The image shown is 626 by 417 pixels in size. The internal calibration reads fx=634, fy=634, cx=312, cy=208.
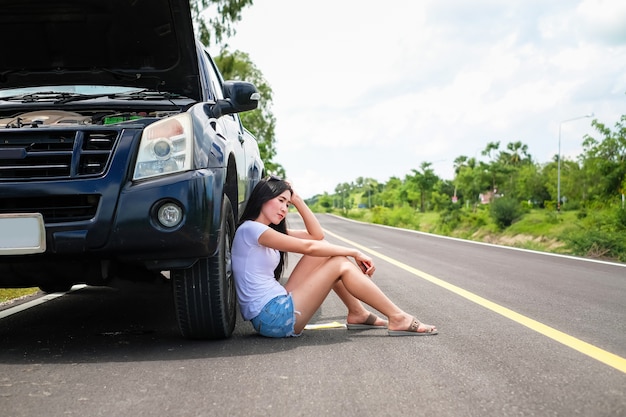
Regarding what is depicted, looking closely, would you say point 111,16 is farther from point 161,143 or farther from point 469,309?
point 469,309

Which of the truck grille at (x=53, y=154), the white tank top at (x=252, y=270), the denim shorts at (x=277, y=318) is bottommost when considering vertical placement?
the denim shorts at (x=277, y=318)

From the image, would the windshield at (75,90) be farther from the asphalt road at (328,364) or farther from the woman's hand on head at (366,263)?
the woman's hand on head at (366,263)

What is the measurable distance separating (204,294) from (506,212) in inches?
1006

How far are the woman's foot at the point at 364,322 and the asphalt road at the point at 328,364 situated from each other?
0.09 metres

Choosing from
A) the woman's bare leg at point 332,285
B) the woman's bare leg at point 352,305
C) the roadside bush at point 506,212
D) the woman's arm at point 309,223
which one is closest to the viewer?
the woman's bare leg at point 332,285

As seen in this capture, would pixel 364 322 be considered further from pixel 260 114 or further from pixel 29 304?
pixel 260 114

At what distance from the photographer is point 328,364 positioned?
3365mm

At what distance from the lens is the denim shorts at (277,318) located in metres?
4.01

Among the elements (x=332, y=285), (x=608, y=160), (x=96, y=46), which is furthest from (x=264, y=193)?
(x=608, y=160)

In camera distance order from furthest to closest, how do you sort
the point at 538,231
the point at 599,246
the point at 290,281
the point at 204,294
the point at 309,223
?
1. the point at 538,231
2. the point at 599,246
3. the point at 309,223
4. the point at 290,281
5. the point at 204,294

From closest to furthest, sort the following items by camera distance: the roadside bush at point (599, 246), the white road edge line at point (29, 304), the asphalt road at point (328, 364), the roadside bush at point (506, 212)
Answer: the asphalt road at point (328, 364)
the white road edge line at point (29, 304)
the roadside bush at point (599, 246)
the roadside bush at point (506, 212)

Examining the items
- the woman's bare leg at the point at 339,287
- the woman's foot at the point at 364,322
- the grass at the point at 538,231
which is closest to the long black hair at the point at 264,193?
the woman's bare leg at the point at 339,287

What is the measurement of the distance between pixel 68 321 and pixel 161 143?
2.06 m

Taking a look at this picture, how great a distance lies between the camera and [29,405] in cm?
270
